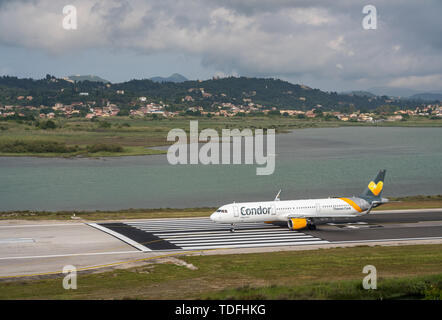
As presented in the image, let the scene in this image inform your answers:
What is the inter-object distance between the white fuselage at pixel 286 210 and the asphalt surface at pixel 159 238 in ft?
4.87

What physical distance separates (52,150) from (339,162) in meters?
79.6

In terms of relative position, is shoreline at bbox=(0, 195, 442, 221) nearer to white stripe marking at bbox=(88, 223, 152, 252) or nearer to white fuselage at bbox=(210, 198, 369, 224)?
white stripe marking at bbox=(88, 223, 152, 252)

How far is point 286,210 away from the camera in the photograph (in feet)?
160

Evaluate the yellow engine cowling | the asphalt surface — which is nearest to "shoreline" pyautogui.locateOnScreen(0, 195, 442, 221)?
the asphalt surface

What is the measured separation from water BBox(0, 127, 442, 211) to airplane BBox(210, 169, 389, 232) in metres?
25.3

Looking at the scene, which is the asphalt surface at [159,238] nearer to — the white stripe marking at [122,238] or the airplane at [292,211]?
the white stripe marking at [122,238]

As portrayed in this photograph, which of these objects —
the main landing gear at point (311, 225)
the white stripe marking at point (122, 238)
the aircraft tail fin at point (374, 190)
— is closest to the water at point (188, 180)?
the white stripe marking at point (122, 238)

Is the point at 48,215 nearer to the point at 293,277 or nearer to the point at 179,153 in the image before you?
the point at 293,277

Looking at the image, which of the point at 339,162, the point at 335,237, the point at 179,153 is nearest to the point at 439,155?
the point at 339,162

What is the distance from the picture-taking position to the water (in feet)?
255

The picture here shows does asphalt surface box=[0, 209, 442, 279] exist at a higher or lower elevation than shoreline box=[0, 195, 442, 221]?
lower

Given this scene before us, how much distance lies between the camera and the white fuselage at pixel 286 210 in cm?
4706

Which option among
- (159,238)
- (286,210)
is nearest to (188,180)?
(286,210)

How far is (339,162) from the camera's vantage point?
12306 cm
